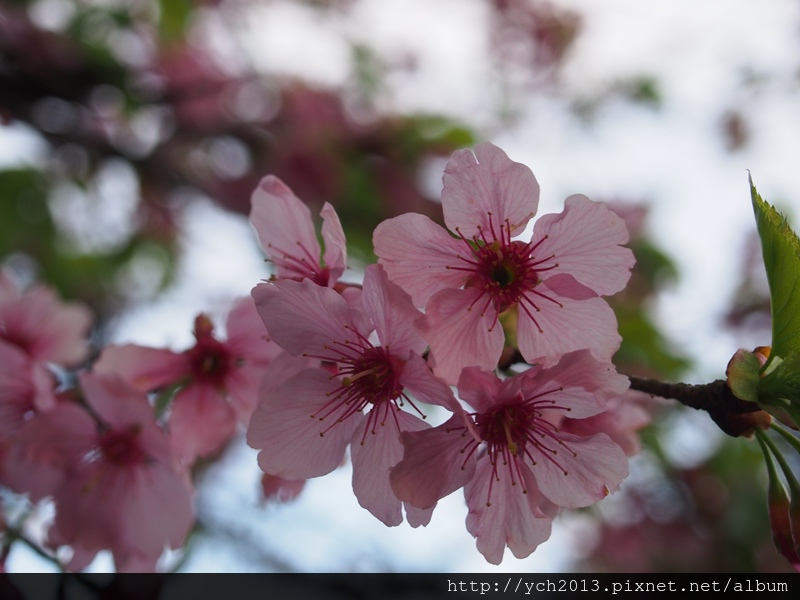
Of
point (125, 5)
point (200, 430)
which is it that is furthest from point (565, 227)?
point (125, 5)

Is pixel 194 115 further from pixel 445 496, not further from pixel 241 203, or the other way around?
pixel 445 496

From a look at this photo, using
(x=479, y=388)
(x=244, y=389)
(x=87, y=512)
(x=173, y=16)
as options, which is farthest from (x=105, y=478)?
(x=173, y=16)

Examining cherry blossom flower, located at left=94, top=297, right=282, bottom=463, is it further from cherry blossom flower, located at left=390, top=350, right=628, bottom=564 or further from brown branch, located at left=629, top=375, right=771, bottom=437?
brown branch, located at left=629, top=375, right=771, bottom=437

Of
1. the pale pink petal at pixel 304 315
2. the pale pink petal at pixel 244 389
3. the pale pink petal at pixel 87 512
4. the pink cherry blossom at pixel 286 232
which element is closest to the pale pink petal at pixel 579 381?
the pale pink petal at pixel 304 315

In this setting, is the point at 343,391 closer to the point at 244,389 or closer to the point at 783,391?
the point at 244,389

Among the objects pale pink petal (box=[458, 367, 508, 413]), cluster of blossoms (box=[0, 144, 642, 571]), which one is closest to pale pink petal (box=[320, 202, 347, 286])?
cluster of blossoms (box=[0, 144, 642, 571])

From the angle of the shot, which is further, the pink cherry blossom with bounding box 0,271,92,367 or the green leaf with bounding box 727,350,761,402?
the pink cherry blossom with bounding box 0,271,92,367
